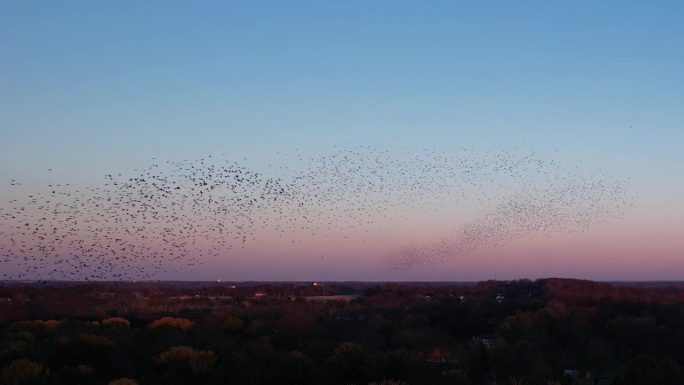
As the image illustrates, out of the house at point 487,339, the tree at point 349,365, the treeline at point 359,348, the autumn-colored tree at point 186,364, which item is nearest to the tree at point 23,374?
the treeline at point 359,348

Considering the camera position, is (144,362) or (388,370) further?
(144,362)

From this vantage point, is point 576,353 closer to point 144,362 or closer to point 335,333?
point 335,333

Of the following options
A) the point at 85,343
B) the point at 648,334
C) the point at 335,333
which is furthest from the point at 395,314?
the point at 85,343

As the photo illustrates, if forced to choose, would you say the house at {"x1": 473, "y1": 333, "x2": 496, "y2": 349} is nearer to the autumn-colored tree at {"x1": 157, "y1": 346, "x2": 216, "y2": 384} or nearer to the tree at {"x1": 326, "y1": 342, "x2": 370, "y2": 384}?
the tree at {"x1": 326, "y1": 342, "x2": 370, "y2": 384}

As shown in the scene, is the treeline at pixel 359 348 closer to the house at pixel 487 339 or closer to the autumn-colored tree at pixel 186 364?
the autumn-colored tree at pixel 186 364

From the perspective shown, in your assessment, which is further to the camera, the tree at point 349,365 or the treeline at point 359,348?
the treeline at point 359,348

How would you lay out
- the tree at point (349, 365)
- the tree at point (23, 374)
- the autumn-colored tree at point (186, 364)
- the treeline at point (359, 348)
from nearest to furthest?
the tree at point (23, 374) → the tree at point (349, 365) → the treeline at point (359, 348) → the autumn-colored tree at point (186, 364)

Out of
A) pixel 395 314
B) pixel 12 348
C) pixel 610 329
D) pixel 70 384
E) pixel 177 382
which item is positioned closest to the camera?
pixel 70 384

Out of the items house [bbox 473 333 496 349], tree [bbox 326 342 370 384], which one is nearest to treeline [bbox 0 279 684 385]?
tree [bbox 326 342 370 384]

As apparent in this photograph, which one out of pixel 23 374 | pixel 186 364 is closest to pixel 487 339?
pixel 186 364
